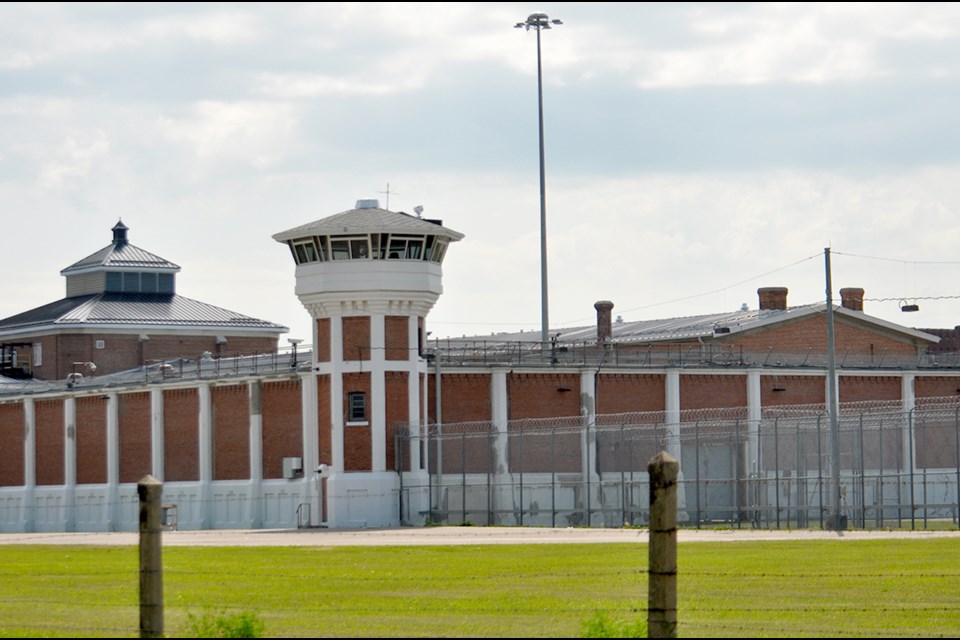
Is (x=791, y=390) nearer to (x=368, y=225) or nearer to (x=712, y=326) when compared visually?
(x=712, y=326)

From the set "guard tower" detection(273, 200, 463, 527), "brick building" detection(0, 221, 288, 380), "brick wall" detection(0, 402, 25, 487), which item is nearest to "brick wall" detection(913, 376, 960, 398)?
"guard tower" detection(273, 200, 463, 527)

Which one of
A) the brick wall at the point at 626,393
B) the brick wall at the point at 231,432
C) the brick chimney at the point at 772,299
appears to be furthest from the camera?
the brick chimney at the point at 772,299

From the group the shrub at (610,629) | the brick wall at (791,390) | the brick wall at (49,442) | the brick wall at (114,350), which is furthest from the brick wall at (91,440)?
the shrub at (610,629)

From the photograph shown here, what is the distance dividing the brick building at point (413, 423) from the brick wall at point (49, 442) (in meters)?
0.10

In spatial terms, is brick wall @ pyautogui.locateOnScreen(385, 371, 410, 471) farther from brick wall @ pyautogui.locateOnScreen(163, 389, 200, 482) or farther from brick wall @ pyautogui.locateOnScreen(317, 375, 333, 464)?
brick wall @ pyautogui.locateOnScreen(163, 389, 200, 482)

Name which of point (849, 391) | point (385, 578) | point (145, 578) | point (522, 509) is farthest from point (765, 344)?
point (145, 578)

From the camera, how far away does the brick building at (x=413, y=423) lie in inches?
2260

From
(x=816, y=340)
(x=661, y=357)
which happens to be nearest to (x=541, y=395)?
(x=661, y=357)

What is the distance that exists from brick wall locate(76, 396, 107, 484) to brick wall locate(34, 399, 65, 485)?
1418 mm

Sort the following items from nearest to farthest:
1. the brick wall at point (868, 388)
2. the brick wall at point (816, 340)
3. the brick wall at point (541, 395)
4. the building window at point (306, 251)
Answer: the building window at point (306, 251) → the brick wall at point (541, 395) → the brick wall at point (868, 388) → the brick wall at point (816, 340)

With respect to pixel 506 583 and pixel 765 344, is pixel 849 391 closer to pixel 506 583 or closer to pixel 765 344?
pixel 765 344

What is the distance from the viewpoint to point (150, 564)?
17734 millimetres

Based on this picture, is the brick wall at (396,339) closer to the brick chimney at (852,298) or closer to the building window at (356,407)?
the building window at (356,407)

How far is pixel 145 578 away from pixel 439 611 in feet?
18.8
